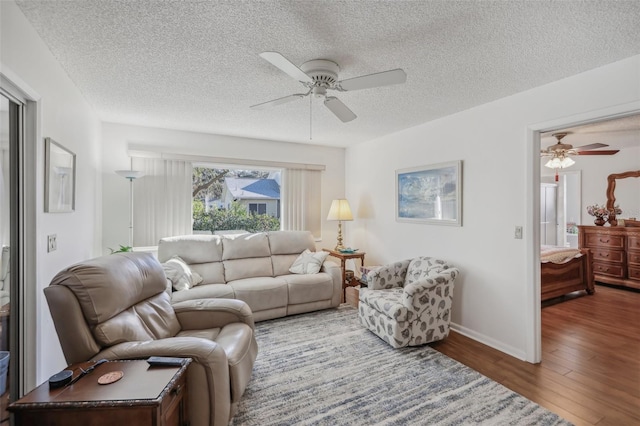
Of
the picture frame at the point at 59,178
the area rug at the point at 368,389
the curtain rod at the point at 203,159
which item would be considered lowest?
the area rug at the point at 368,389

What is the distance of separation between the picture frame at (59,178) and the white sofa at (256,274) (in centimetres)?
132

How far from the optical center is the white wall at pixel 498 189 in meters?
2.32

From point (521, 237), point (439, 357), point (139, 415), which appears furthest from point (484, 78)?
point (139, 415)

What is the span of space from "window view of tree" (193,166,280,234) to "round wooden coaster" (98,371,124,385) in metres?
3.11

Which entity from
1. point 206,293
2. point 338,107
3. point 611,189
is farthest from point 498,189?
point 611,189

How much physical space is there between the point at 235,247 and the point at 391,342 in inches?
87.5

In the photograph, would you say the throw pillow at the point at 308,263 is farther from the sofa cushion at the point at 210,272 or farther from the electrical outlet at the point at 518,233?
the electrical outlet at the point at 518,233

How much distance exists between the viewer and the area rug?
6.29ft

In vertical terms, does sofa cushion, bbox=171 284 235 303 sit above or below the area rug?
above

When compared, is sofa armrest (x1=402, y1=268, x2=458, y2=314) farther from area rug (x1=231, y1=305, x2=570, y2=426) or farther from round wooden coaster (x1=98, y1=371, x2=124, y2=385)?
round wooden coaster (x1=98, y1=371, x2=124, y2=385)

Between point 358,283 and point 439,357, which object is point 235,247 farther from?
point 439,357

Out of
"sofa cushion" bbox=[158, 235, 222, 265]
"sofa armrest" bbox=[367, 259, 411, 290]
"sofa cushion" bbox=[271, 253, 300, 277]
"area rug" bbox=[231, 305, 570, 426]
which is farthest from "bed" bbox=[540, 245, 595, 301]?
"sofa cushion" bbox=[158, 235, 222, 265]

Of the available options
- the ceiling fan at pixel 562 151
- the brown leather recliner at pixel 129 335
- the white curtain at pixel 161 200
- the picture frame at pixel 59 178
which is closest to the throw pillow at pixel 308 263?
the white curtain at pixel 161 200

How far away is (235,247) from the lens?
394 cm
